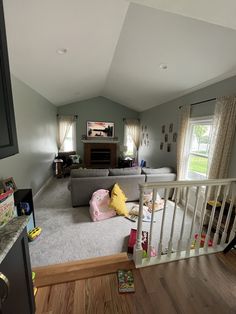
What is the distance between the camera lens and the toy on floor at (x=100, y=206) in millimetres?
2749

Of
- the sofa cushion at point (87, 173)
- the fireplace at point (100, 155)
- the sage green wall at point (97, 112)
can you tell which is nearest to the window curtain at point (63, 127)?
the sage green wall at point (97, 112)

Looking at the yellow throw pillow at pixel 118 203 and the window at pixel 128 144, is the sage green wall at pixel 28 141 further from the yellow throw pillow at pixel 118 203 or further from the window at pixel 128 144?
the window at pixel 128 144

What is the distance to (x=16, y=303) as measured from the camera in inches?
31.4

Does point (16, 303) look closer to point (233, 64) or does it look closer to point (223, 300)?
point (223, 300)

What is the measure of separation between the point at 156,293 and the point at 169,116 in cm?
392

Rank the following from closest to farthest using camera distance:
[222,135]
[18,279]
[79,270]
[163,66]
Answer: [18,279] < [79,270] < [222,135] < [163,66]

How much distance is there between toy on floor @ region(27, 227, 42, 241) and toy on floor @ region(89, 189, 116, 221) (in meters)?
0.85

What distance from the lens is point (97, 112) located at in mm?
6414

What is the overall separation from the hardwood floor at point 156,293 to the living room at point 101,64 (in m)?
0.62

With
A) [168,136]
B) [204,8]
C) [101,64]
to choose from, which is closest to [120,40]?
[101,64]

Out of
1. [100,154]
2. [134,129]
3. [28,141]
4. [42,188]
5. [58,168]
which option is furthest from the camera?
[134,129]

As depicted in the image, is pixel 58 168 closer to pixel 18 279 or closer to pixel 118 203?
pixel 118 203

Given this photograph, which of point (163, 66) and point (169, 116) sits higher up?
point (163, 66)

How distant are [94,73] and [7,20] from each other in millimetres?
2175
